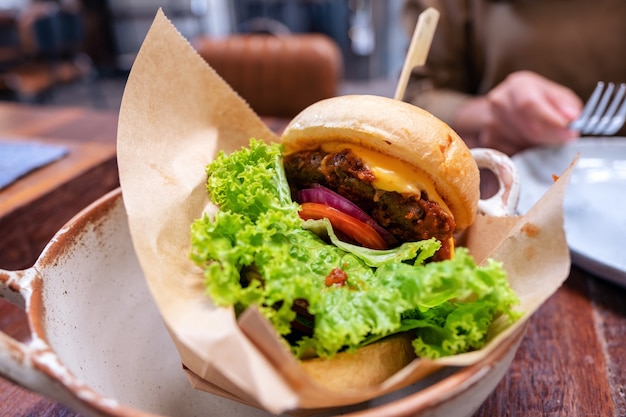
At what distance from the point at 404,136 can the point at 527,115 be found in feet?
3.22

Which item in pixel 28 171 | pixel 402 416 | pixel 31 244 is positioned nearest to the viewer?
pixel 402 416

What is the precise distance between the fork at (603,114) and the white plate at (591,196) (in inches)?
2.4

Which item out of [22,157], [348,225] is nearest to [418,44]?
[348,225]

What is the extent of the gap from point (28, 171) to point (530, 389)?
149cm

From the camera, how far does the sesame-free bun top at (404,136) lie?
849 mm

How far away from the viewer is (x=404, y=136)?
0.84m

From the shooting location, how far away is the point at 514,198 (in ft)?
3.33

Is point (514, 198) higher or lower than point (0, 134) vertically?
higher

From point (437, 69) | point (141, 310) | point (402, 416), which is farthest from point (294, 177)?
point (437, 69)

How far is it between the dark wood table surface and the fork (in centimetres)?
66

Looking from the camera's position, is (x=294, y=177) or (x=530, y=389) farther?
(x=294, y=177)

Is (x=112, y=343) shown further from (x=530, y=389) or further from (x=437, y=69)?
(x=437, y=69)

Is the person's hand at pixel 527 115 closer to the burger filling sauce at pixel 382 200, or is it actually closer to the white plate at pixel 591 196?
the white plate at pixel 591 196

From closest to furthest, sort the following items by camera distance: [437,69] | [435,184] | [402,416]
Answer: [402,416] < [435,184] < [437,69]
